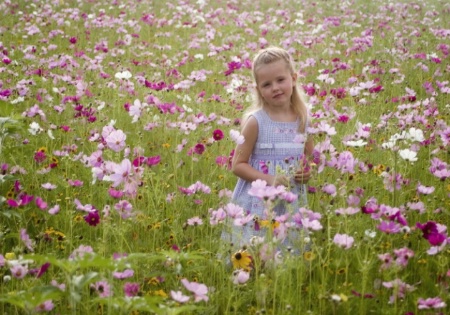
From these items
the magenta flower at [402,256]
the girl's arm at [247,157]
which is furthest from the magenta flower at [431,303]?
the girl's arm at [247,157]

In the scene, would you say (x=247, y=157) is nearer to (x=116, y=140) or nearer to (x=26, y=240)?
(x=116, y=140)

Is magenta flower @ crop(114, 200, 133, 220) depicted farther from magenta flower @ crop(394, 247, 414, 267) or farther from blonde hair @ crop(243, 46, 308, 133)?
magenta flower @ crop(394, 247, 414, 267)

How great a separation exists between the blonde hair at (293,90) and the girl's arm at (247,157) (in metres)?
0.07

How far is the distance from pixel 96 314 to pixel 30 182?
1.35 metres

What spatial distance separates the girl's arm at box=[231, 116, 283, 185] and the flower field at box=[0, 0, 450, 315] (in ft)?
0.37

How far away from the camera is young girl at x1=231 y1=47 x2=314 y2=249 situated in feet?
8.95

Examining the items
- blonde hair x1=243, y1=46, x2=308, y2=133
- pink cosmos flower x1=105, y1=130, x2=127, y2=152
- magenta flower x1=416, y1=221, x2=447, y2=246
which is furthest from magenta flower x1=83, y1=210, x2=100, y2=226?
magenta flower x1=416, y1=221, x2=447, y2=246

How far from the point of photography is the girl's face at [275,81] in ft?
9.02

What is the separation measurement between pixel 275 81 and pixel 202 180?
788mm

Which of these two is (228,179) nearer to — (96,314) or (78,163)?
(78,163)

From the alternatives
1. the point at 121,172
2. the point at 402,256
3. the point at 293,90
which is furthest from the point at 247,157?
the point at 402,256

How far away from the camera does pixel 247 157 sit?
110 inches

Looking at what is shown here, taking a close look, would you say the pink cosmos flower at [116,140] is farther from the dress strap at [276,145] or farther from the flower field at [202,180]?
the dress strap at [276,145]

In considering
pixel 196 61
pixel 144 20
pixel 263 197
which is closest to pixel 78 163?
pixel 263 197
